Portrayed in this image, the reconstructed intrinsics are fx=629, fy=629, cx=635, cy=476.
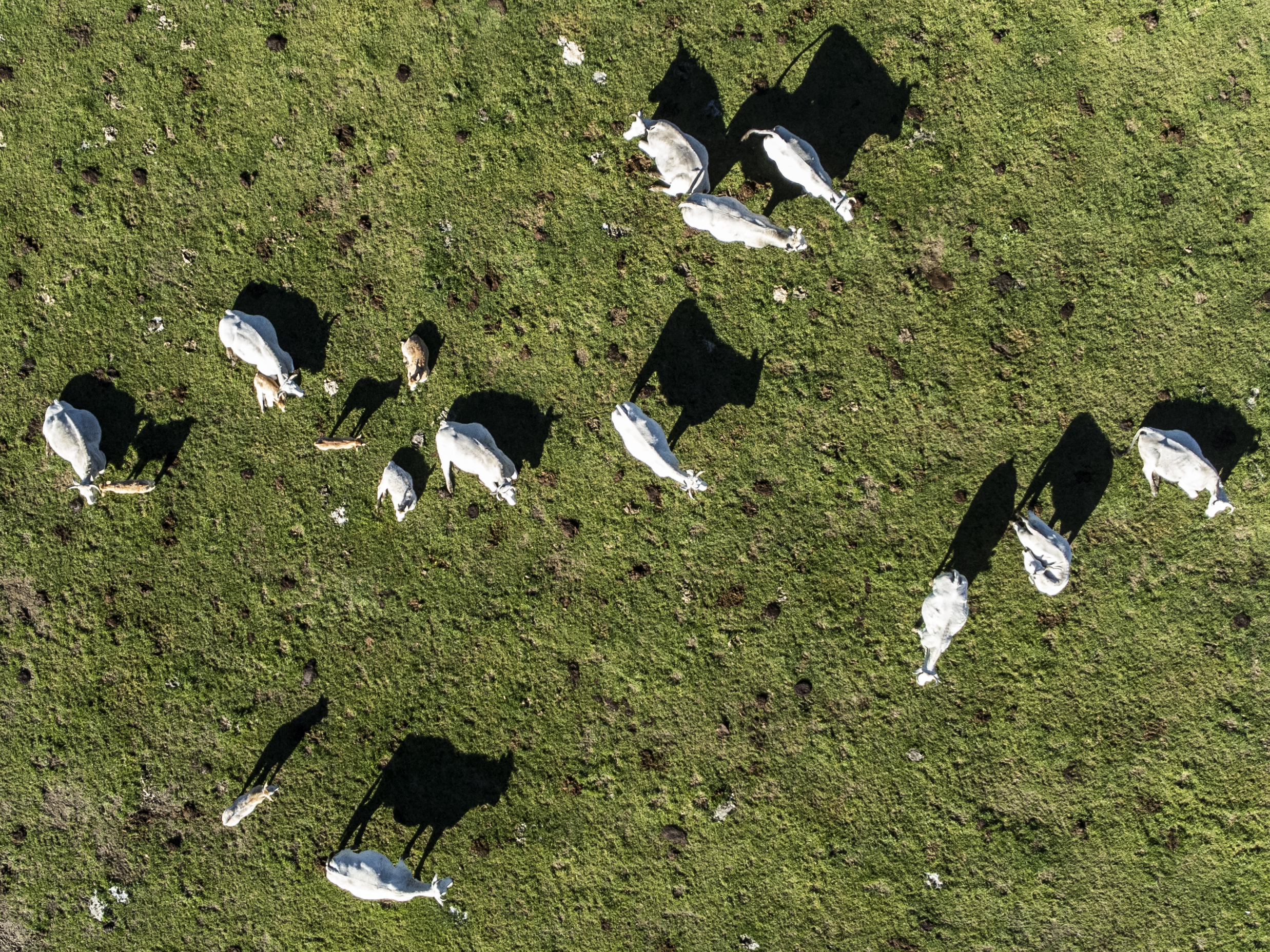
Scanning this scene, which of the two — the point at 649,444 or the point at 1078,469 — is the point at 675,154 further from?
the point at 1078,469

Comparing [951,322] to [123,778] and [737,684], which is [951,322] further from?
[123,778]

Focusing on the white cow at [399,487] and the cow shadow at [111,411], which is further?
the cow shadow at [111,411]

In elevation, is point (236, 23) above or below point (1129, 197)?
below

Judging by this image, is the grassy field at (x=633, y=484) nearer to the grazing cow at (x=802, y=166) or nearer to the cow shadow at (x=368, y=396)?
the cow shadow at (x=368, y=396)

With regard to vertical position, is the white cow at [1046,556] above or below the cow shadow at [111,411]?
above

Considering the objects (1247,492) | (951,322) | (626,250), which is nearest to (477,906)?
(626,250)

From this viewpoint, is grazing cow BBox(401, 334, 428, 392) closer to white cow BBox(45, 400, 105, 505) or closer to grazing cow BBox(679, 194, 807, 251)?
grazing cow BBox(679, 194, 807, 251)

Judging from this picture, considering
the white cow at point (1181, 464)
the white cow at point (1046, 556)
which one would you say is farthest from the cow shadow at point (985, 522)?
the white cow at point (1181, 464)

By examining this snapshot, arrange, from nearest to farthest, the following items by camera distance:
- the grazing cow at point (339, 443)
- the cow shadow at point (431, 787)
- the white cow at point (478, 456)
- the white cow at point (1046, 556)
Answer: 1. the white cow at point (1046, 556)
2. the white cow at point (478, 456)
3. the grazing cow at point (339, 443)
4. the cow shadow at point (431, 787)
